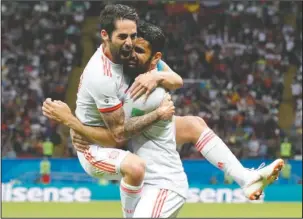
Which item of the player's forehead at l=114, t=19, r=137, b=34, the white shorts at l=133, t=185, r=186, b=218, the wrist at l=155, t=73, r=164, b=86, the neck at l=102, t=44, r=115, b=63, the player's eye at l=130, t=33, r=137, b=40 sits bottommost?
the white shorts at l=133, t=185, r=186, b=218

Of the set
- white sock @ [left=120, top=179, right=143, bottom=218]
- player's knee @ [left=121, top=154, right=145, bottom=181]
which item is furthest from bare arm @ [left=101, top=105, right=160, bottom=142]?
white sock @ [left=120, top=179, right=143, bottom=218]

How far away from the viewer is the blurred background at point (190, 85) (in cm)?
1761

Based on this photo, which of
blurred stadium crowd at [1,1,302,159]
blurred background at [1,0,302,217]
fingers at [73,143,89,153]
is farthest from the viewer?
blurred stadium crowd at [1,1,302,159]

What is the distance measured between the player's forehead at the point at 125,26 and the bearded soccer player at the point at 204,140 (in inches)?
7.1

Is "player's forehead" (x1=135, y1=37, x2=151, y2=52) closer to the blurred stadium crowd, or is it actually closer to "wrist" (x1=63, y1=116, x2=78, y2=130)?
"wrist" (x1=63, y1=116, x2=78, y2=130)

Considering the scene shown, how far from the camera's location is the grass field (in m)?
15.3

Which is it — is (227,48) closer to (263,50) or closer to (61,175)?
(263,50)

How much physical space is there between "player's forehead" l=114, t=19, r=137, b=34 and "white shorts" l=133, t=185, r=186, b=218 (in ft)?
4.02

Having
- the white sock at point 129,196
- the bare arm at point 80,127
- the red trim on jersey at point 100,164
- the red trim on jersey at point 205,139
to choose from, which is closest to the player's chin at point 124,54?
the bare arm at point 80,127

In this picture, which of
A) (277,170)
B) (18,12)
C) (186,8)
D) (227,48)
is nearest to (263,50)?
(227,48)

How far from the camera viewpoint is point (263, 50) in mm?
22562

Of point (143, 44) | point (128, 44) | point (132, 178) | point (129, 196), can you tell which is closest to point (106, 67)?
point (128, 44)

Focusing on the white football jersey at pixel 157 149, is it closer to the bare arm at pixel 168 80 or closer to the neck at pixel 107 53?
the bare arm at pixel 168 80

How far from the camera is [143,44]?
21.4 ft
